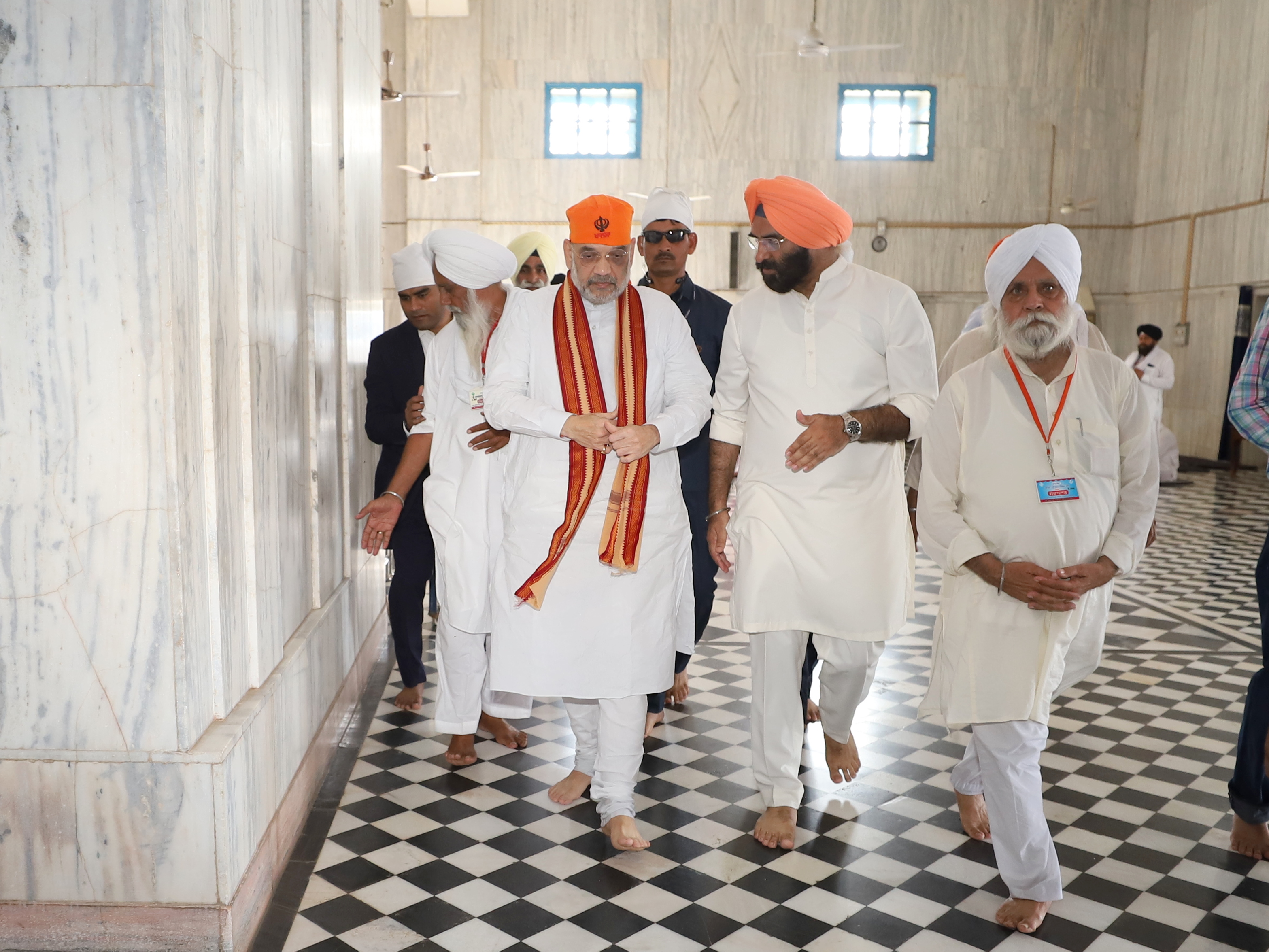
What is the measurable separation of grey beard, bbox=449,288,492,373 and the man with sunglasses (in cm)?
65

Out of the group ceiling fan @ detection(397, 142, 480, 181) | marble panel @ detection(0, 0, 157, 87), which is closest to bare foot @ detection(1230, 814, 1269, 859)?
marble panel @ detection(0, 0, 157, 87)

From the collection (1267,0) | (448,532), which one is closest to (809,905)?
(448,532)

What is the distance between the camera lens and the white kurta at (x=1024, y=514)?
9.25ft

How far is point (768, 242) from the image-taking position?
3418mm

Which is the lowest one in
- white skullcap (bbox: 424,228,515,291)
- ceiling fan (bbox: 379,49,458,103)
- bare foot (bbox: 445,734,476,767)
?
bare foot (bbox: 445,734,476,767)

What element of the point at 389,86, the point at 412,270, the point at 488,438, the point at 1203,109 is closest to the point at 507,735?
the point at 488,438

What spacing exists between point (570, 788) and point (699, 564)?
0.99m

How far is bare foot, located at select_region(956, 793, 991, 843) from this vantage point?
336 centimetres

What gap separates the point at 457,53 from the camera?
53.1 ft

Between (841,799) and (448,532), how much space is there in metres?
1.59

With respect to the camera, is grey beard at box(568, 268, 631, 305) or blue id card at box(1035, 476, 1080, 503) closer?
blue id card at box(1035, 476, 1080, 503)

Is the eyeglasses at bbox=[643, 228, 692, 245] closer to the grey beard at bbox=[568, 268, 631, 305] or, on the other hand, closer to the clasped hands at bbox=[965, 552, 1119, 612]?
the grey beard at bbox=[568, 268, 631, 305]

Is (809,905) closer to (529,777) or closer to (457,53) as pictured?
(529,777)

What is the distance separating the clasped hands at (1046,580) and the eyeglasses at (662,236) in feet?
6.27
